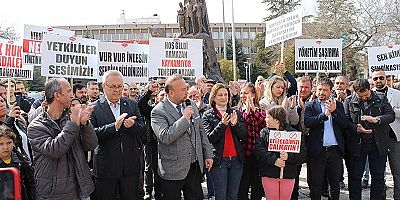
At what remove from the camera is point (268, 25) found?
10.4 m

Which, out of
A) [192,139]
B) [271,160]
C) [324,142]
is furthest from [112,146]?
[324,142]

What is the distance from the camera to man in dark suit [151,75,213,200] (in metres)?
5.45

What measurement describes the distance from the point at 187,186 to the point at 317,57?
16.6 feet

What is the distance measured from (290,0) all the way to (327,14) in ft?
67.4

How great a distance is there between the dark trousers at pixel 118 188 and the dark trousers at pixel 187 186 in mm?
359

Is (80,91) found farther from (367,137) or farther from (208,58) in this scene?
(208,58)

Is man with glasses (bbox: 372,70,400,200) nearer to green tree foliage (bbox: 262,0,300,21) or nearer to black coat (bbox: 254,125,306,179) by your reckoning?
black coat (bbox: 254,125,306,179)

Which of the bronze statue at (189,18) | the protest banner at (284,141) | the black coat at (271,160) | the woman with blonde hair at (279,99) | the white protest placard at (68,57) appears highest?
the bronze statue at (189,18)

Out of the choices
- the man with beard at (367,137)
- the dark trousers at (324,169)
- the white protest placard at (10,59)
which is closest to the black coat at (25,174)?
the dark trousers at (324,169)

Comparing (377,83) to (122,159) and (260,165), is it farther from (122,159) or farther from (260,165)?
(122,159)

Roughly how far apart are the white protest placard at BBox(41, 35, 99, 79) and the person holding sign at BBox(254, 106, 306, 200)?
142 inches

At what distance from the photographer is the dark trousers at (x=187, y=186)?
5527 mm

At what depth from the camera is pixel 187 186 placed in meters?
5.68

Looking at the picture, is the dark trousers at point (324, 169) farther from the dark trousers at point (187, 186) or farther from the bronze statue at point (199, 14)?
the bronze statue at point (199, 14)
